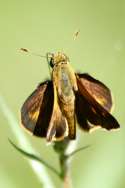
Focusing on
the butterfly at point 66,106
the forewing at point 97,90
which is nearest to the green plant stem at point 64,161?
the butterfly at point 66,106

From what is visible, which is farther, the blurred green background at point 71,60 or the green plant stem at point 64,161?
the blurred green background at point 71,60

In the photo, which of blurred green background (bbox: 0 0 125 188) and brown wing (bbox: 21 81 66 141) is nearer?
brown wing (bbox: 21 81 66 141)

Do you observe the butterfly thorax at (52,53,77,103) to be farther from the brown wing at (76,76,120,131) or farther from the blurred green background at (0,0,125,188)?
the blurred green background at (0,0,125,188)

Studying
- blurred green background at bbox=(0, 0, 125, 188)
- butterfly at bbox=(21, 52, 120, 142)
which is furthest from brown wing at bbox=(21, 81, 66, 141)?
blurred green background at bbox=(0, 0, 125, 188)

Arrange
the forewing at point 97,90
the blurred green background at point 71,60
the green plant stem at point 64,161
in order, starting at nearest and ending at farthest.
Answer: the green plant stem at point 64,161 < the forewing at point 97,90 < the blurred green background at point 71,60

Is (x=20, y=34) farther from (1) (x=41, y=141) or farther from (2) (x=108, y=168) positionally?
(2) (x=108, y=168)

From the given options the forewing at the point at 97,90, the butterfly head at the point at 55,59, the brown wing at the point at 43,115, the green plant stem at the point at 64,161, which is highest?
the butterfly head at the point at 55,59

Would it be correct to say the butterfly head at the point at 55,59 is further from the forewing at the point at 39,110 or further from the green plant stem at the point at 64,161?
the green plant stem at the point at 64,161

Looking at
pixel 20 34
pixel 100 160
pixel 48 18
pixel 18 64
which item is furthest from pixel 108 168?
pixel 48 18
